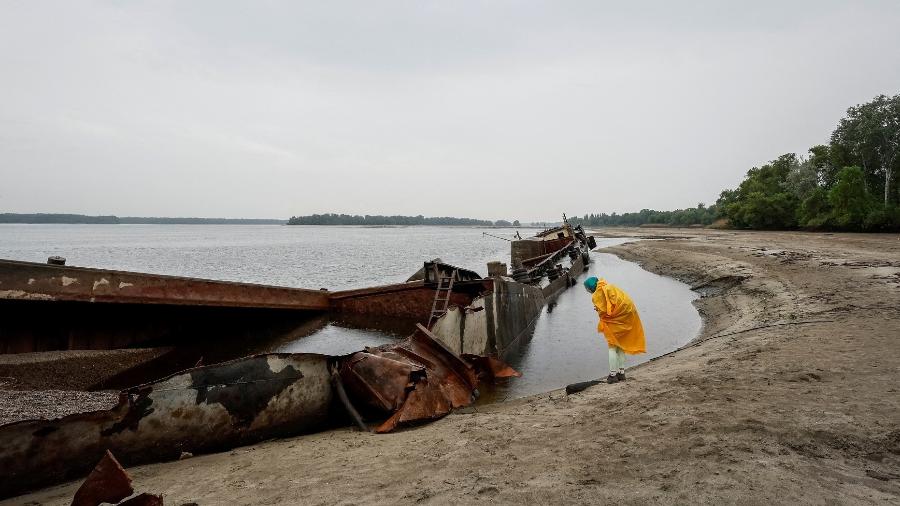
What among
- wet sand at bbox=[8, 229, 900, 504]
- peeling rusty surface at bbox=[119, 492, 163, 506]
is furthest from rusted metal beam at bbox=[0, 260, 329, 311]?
peeling rusty surface at bbox=[119, 492, 163, 506]

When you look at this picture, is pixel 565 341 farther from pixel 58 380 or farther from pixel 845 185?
pixel 845 185

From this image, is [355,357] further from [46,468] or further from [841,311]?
[841,311]

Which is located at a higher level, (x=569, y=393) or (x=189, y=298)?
(x=189, y=298)

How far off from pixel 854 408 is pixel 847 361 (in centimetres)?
192

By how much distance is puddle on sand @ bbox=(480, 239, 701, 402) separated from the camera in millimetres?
7680

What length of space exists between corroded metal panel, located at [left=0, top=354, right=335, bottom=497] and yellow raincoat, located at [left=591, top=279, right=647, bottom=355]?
3.97 metres

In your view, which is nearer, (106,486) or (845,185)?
(106,486)

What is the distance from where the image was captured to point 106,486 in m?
2.43

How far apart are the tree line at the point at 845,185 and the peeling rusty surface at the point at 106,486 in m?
49.9

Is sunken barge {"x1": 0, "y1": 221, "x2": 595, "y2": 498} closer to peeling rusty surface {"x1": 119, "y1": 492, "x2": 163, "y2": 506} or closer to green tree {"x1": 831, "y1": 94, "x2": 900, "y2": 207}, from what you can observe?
peeling rusty surface {"x1": 119, "y1": 492, "x2": 163, "y2": 506}

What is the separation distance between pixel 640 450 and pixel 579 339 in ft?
25.8

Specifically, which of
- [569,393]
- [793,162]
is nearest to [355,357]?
[569,393]

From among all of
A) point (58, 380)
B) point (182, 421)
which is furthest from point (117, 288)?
point (182, 421)

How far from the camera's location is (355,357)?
479 centimetres
